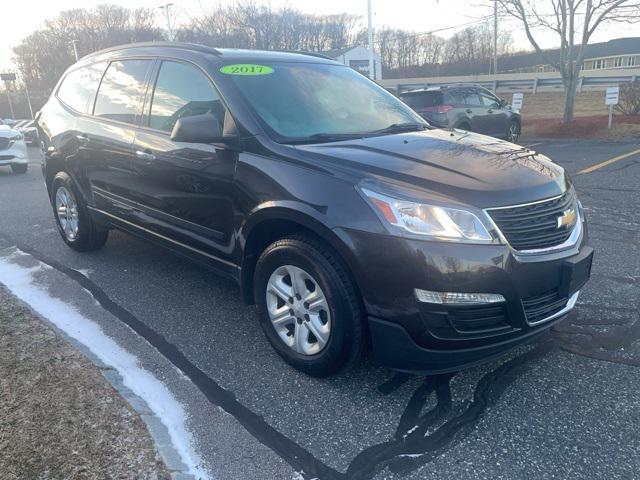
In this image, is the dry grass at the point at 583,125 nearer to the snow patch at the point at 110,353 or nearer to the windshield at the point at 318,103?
the windshield at the point at 318,103

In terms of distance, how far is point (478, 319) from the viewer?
2.62 meters

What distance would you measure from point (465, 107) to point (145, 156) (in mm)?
10205

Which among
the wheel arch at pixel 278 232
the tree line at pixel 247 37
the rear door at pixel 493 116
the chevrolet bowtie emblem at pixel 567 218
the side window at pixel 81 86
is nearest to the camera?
the wheel arch at pixel 278 232

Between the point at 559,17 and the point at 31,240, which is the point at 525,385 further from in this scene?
the point at 559,17

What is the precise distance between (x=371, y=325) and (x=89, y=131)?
3.35 metres

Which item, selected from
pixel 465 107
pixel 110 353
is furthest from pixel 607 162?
pixel 110 353

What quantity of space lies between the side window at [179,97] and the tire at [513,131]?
1184cm

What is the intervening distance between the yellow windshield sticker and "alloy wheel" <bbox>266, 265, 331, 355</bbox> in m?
1.44

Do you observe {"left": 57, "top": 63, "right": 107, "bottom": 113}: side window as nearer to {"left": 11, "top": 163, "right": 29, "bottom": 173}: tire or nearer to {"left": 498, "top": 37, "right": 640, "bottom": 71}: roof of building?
{"left": 11, "top": 163, "right": 29, "bottom": 173}: tire

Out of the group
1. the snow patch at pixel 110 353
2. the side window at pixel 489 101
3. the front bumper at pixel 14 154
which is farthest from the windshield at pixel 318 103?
the front bumper at pixel 14 154

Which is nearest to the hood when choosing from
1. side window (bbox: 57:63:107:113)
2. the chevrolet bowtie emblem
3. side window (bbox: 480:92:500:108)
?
the chevrolet bowtie emblem

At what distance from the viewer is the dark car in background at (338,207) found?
259cm

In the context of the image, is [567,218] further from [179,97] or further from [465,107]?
[465,107]

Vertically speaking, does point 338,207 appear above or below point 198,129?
below
